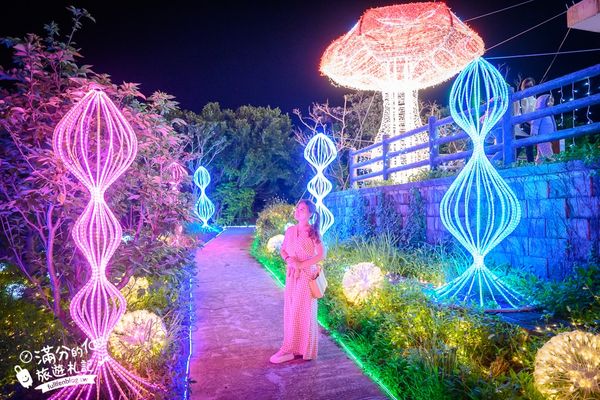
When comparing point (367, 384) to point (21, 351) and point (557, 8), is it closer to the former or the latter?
point (21, 351)

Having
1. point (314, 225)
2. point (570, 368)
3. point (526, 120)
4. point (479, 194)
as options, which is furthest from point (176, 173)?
point (526, 120)

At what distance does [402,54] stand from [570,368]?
32.9 ft

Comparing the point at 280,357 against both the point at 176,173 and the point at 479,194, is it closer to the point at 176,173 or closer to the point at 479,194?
the point at 176,173

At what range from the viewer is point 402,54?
36.3 feet

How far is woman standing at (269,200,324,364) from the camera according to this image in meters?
4.28

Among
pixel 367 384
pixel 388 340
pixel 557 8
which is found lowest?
pixel 367 384

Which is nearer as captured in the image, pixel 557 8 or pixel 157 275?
pixel 157 275

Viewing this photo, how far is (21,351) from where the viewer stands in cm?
374

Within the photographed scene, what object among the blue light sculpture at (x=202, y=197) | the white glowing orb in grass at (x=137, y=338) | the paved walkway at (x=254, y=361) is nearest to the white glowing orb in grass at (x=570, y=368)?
the paved walkway at (x=254, y=361)

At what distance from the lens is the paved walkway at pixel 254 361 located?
3.62m

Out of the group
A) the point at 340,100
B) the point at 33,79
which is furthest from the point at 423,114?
the point at 33,79

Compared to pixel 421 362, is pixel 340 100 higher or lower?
higher

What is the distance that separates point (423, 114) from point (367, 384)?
2243cm

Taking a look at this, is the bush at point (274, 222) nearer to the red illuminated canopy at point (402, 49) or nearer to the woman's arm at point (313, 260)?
the red illuminated canopy at point (402, 49)
